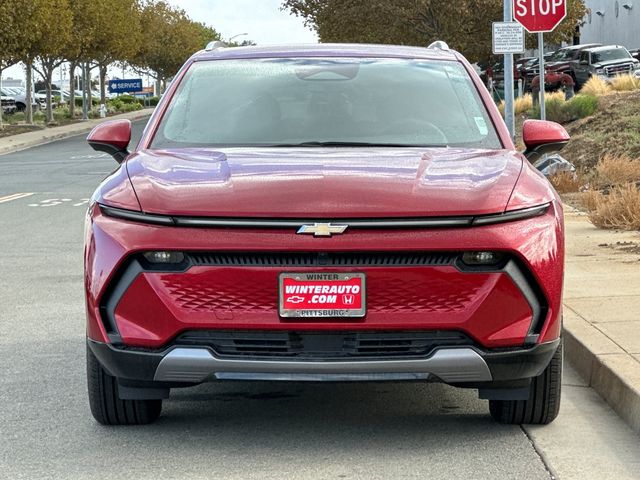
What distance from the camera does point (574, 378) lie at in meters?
7.22

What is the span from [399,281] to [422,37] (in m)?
51.5

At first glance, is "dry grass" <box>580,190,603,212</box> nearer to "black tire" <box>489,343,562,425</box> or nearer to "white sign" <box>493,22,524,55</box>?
"white sign" <box>493,22,524,55</box>

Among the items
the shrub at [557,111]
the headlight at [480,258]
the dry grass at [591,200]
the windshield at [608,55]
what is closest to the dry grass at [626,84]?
the shrub at [557,111]

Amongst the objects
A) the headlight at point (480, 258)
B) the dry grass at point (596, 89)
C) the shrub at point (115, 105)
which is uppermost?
the headlight at point (480, 258)

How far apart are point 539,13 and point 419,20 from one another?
1398 inches

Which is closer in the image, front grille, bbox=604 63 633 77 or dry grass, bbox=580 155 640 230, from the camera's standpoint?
dry grass, bbox=580 155 640 230

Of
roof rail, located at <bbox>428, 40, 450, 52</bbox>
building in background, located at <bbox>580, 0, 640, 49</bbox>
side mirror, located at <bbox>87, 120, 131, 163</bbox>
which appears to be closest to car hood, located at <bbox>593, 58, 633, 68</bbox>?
building in background, located at <bbox>580, 0, 640, 49</bbox>

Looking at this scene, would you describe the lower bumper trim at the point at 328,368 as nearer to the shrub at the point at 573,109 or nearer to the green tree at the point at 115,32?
the shrub at the point at 573,109

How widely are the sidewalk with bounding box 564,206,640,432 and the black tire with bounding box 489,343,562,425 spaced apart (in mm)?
411

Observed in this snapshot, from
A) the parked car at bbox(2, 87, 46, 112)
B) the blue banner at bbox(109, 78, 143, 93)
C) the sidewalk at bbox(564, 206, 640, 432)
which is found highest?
the sidewalk at bbox(564, 206, 640, 432)

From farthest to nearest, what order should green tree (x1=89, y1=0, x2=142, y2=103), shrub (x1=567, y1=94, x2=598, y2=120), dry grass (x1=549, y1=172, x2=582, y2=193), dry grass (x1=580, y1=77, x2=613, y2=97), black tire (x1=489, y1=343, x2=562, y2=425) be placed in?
green tree (x1=89, y1=0, x2=142, y2=103) < dry grass (x1=580, y1=77, x2=613, y2=97) < shrub (x1=567, y1=94, x2=598, y2=120) < dry grass (x1=549, y1=172, x2=582, y2=193) < black tire (x1=489, y1=343, x2=562, y2=425)

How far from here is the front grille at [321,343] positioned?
5.29 m

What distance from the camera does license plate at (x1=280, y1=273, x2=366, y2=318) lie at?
5.21m

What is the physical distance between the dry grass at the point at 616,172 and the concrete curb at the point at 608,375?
33.2 feet
